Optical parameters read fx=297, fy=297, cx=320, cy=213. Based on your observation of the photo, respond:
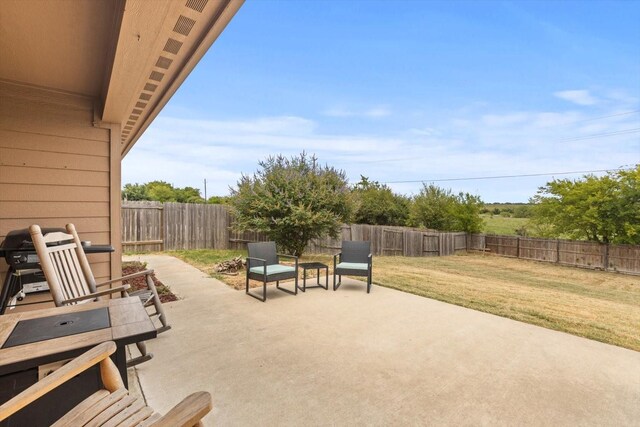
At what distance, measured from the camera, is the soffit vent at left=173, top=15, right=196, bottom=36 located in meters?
1.72

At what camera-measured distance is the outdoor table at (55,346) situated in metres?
1.15

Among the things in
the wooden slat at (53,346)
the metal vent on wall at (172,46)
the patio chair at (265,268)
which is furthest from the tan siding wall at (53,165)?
the wooden slat at (53,346)

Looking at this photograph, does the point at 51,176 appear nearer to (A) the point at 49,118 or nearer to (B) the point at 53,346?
(A) the point at 49,118

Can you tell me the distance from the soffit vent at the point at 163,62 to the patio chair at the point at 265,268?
8.50ft

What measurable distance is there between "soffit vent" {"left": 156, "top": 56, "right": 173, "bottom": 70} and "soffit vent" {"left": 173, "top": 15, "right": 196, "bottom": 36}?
0.50m

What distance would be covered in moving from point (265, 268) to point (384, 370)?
87.8 inches

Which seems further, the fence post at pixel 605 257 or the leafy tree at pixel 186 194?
the leafy tree at pixel 186 194

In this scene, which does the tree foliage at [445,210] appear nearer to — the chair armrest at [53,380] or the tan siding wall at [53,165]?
the tan siding wall at [53,165]

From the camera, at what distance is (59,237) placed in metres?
2.43

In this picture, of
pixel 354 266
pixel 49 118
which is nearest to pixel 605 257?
pixel 354 266

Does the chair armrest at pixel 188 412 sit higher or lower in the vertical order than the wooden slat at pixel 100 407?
higher

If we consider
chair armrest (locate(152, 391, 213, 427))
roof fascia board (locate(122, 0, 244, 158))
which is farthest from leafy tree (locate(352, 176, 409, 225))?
chair armrest (locate(152, 391, 213, 427))

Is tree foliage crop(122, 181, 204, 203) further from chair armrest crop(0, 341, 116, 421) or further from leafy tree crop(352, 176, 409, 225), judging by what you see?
chair armrest crop(0, 341, 116, 421)

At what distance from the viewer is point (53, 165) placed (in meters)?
3.04
